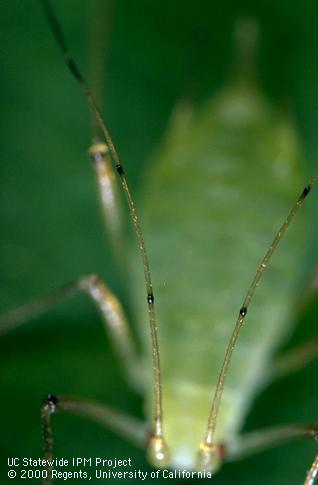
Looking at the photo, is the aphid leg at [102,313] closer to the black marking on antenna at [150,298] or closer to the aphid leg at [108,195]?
the aphid leg at [108,195]

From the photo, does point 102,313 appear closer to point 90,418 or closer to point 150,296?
point 90,418

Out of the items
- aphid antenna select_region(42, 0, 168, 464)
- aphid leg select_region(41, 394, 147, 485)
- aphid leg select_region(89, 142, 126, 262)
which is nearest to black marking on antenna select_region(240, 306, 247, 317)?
aphid antenna select_region(42, 0, 168, 464)

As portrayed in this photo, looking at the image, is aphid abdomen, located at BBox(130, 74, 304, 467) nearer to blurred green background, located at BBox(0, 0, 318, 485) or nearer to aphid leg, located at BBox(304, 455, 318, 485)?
blurred green background, located at BBox(0, 0, 318, 485)

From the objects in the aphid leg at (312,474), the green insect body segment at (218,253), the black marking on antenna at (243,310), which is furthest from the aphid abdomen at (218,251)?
the black marking on antenna at (243,310)

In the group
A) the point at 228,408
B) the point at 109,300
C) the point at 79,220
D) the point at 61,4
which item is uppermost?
the point at 61,4

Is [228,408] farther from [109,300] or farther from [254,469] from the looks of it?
[109,300]

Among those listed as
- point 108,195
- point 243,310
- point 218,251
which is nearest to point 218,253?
point 218,251

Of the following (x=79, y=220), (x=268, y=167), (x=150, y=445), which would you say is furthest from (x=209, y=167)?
(x=150, y=445)
